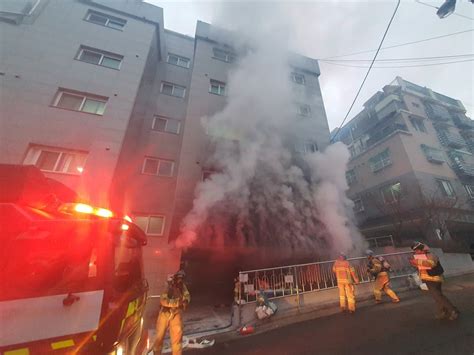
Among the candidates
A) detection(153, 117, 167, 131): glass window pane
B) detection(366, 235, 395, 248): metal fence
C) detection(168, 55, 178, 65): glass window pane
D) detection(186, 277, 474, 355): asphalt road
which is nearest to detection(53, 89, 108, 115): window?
detection(153, 117, 167, 131): glass window pane

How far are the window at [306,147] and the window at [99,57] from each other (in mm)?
10764

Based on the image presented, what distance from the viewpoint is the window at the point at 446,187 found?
15.5 m

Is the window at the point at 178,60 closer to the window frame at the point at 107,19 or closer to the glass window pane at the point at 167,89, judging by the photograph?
the glass window pane at the point at 167,89

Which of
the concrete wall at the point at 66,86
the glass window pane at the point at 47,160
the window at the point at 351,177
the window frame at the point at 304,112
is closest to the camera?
the glass window pane at the point at 47,160

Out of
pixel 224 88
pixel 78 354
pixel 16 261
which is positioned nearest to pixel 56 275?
pixel 16 261

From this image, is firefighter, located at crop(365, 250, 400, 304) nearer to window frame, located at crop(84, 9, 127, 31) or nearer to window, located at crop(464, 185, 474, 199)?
window frame, located at crop(84, 9, 127, 31)

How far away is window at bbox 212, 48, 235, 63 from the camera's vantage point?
1386 centimetres

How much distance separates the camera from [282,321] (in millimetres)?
5859

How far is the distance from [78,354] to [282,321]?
5.65m

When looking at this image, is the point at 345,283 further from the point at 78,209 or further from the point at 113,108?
the point at 113,108

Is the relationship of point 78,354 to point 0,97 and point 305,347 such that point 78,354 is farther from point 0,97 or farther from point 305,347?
point 0,97

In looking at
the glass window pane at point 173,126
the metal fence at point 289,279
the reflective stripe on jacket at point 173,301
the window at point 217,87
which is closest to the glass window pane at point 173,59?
the window at point 217,87

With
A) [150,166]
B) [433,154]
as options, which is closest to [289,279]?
[150,166]

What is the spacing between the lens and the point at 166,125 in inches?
437
